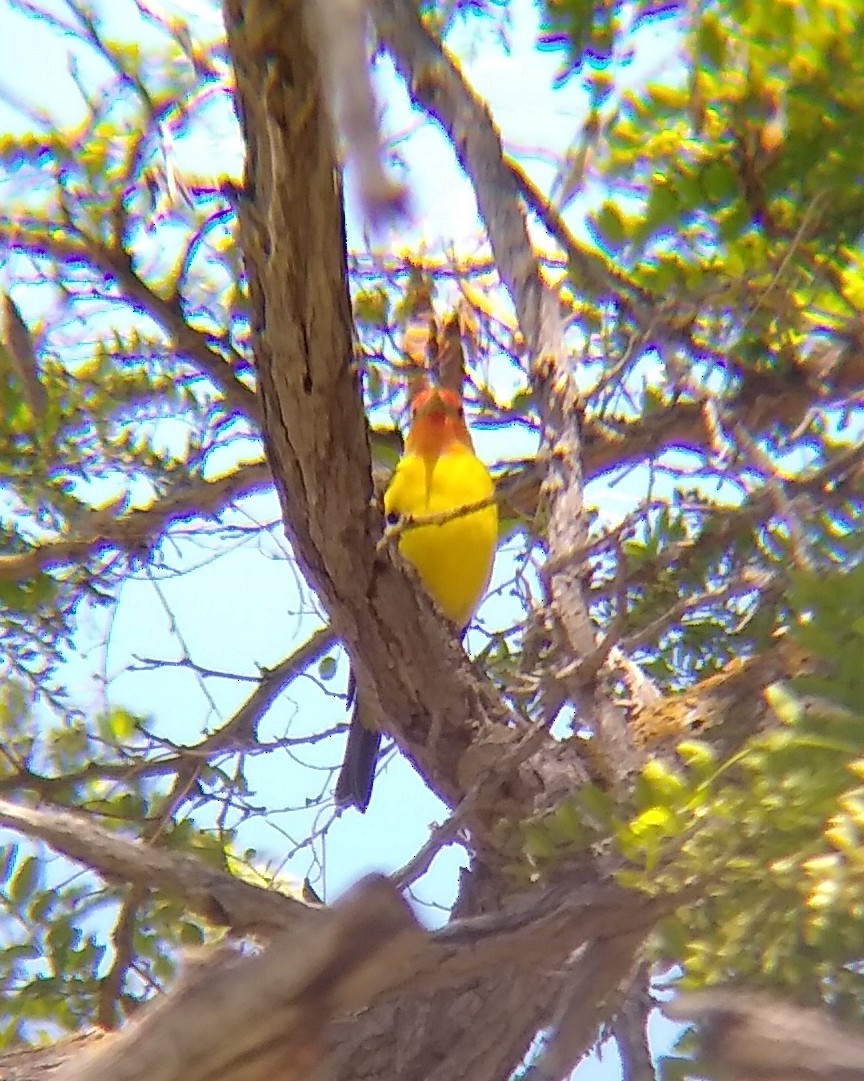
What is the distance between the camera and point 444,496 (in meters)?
1.10

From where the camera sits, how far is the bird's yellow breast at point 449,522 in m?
1.10

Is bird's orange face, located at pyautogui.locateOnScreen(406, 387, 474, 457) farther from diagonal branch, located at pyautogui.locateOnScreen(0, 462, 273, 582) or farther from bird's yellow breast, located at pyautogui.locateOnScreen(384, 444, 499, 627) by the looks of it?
diagonal branch, located at pyautogui.locateOnScreen(0, 462, 273, 582)

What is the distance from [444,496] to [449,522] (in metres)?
0.03

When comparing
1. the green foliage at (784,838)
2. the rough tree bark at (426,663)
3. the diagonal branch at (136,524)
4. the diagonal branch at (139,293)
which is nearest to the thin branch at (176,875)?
the rough tree bark at (426,663)

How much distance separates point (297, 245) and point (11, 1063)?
0.56 meters

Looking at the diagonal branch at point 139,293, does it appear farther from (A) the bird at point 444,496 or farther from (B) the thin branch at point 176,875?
(B) the thin branch at point 176,875

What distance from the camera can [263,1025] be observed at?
0.42 m

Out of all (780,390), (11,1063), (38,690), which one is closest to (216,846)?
(38,690)

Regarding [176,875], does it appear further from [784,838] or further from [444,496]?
[444,496]

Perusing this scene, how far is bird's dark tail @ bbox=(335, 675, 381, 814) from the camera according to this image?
124cm

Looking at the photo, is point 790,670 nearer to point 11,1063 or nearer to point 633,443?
point 633,443

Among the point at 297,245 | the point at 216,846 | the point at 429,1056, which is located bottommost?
the point at 429,1056

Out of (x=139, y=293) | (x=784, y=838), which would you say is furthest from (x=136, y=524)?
(x=784, y=838)

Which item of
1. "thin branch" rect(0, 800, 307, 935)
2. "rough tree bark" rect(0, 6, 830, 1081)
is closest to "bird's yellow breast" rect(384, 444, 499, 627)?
"rough tree bark" rect(0, 6, 830, 1081)
